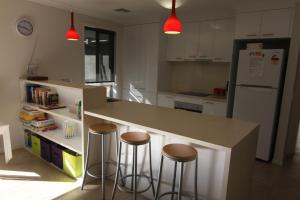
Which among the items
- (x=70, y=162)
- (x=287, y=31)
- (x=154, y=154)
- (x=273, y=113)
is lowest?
(x=70, y=162)

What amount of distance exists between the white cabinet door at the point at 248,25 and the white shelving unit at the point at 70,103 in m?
2.39

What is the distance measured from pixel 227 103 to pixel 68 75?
290 centimetres

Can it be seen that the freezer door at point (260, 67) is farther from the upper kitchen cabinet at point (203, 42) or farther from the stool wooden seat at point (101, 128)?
the stool wooden seat at point (101, 128)

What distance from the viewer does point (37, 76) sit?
327 cm

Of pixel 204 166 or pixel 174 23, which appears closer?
pixel 204 166

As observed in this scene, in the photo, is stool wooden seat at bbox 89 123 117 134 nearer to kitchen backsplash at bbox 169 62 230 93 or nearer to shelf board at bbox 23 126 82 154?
shelf board at bbox 23 126 82 154

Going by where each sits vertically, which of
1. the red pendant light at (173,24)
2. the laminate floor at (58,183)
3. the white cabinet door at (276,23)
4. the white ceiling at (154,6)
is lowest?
the laminate floor at (58,183)

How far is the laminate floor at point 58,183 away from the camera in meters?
2.31

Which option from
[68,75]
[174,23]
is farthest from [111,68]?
[174,23]

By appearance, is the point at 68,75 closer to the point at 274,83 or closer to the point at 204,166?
the point at 204,166

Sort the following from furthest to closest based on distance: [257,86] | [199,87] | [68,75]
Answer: [199,87]
[68,75]
[257,86]

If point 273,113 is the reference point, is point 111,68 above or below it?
above

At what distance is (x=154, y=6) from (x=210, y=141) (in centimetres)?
277

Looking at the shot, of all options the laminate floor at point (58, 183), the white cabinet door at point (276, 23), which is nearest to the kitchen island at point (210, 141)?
the laminate floor at point (58, 183)
